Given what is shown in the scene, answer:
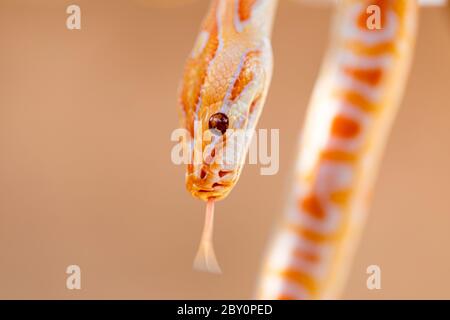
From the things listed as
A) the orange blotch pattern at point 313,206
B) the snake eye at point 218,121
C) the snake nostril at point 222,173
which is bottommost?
the orange blotch pattern at point 313,206

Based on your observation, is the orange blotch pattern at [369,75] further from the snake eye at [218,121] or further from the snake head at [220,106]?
the snake eye at [218,121]

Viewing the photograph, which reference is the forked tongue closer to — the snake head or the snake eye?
the snake head

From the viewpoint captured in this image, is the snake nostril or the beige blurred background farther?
the beige blurred background

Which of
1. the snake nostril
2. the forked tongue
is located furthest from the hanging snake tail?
the snake nostril

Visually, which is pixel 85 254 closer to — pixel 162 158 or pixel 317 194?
pixel 162 158

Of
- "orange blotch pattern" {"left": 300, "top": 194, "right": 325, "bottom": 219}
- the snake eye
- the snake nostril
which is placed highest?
the snake eye

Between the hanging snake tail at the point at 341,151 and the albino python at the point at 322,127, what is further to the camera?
the hanging snake tail at the point at 341,151

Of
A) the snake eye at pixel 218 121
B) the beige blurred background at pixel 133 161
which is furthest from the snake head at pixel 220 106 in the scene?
the beige blurred background at pixel 133 161
